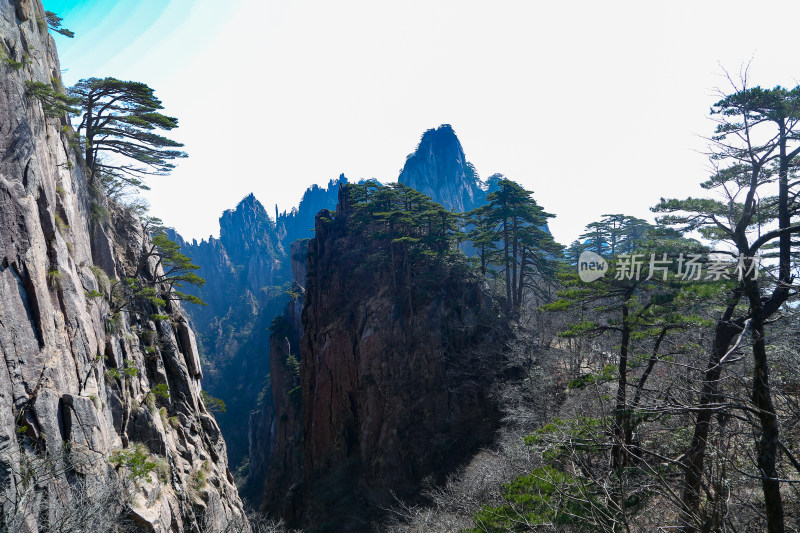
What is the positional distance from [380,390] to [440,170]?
55.9 metres

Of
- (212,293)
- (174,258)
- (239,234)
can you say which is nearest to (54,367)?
(174,258)

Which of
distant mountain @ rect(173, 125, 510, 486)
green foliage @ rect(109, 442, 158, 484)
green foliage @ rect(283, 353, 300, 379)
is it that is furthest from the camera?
distant mountain @ rect(173, 125, 510, 486)

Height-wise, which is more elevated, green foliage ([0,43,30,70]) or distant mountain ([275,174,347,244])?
distant mountain ([275,174,347,244])

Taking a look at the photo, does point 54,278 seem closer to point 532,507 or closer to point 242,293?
point 532,507

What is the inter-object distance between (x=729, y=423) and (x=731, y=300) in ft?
7.99

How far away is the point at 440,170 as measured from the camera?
236 feet

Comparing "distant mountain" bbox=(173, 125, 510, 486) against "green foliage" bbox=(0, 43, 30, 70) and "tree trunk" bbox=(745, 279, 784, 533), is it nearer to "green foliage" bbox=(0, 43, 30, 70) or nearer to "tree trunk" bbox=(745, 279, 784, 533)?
"green foliage" bbox=(0, 43, 30, 70)

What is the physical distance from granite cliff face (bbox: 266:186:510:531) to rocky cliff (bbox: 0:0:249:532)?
734 cm

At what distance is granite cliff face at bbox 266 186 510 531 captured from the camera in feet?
66.7

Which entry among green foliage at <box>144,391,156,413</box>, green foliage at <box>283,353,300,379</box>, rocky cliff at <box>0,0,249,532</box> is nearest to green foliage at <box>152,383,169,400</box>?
rocky cliff at <box>0,0,249,532</box>

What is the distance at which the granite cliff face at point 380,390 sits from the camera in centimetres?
2034

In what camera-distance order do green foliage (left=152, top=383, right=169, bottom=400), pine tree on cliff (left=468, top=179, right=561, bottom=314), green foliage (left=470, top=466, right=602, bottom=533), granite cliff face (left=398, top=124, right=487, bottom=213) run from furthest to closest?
1. granite cliff face (left=398, top=124, right=487, bottom=213)
2. pine tree on cliff (left=468, top=179, right=561, bottom=314)
3. green foliage (left=152, top=383, right=169, bottom=400)
4. green foliage (left=470, top=466, right=602, bottom=533)

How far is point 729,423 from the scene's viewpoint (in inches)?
287

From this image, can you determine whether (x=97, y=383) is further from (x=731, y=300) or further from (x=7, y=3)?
(x=731, y=300)
